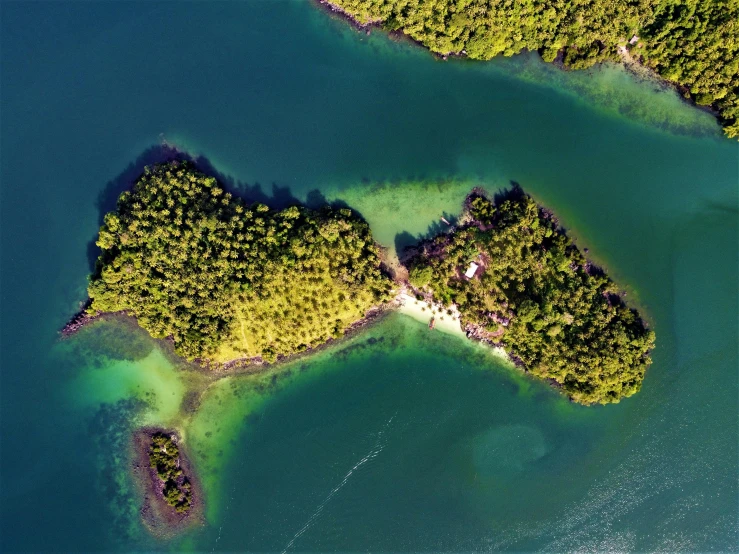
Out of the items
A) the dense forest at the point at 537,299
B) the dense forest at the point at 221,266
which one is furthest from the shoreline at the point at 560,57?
the dense forest at the point at 221,266

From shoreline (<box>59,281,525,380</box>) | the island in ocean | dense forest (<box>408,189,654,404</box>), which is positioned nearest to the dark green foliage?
shoreline (<box>59,281,525,380</box>)

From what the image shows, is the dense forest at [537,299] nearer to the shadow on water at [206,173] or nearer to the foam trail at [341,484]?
the shadow on water at [206,173]

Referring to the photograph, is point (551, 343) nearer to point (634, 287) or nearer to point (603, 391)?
point (603, 391)

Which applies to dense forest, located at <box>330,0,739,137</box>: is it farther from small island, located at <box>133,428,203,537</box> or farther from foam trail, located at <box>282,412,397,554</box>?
small island, located at <box>133,428,203,537</box>

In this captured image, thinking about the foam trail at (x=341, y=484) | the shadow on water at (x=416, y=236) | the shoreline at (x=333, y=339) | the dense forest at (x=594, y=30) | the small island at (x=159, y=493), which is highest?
the dense forest at (x=594, y=30)

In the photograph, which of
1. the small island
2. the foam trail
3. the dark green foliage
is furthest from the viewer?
the small island

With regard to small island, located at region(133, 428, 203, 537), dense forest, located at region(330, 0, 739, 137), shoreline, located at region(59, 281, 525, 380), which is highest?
dense forest, located at region(330, 0, 739, 137)

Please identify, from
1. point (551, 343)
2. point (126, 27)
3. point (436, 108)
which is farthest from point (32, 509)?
point (436, 108)
